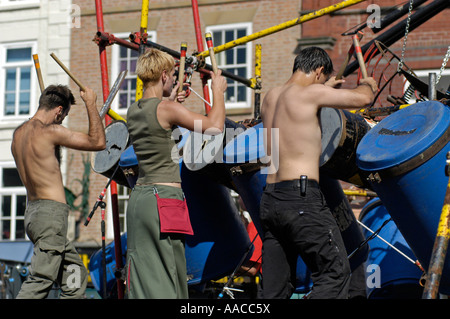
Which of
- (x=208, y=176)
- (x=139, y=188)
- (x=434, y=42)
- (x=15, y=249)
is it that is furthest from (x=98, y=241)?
(x=139, y=188)

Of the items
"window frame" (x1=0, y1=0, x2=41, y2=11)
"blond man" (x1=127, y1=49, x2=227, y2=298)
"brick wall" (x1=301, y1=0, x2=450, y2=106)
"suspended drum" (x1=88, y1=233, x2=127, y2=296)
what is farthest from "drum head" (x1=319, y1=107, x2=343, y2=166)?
"window frame" (x1=0, y1=0, x2=41, y2=11)

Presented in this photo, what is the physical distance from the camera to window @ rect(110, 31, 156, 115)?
16328 mm

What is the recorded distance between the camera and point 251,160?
5.52 m

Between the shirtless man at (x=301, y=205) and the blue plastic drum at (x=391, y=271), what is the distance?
7.16 ft

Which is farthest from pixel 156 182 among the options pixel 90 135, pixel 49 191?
pixel 49 191

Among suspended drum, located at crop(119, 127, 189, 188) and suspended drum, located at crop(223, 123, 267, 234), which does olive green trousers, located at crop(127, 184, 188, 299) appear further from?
suspended drum, located at crop(119, 127, 189, 188)

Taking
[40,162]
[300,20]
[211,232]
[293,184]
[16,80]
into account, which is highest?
[16,80]

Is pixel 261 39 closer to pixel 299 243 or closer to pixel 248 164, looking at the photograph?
pixel 248 164

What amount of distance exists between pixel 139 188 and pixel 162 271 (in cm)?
49

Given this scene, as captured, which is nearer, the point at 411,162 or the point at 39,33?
the point at 411,162

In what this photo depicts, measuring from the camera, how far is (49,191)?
Result: 5121 millimetres

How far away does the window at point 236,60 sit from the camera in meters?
15.7

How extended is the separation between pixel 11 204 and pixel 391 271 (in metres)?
12.3

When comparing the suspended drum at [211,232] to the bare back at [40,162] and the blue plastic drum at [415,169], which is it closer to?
the bare back at [40,162]
